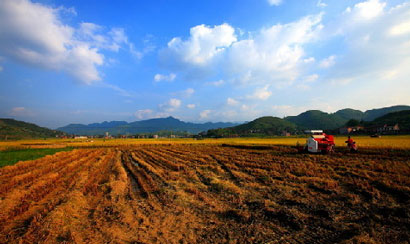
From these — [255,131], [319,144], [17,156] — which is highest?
[319,144]

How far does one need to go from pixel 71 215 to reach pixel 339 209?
944cm

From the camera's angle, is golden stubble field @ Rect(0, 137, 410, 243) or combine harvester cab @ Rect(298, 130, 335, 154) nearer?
golden stubble field @ Rect(0, 137, 410, 243)

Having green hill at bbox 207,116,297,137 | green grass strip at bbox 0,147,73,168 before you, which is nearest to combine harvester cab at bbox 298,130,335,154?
green grass strip at bbox 0,147,73,168

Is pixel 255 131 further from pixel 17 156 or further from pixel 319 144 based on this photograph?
pixel 17 156

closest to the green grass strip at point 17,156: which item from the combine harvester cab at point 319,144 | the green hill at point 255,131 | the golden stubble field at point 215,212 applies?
the golden stubble field at point 215,212

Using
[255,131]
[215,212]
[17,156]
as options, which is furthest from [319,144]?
[255,131]

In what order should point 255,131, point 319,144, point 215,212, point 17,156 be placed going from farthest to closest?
point 255,131
point 17,156
point 319,144
point 215,212

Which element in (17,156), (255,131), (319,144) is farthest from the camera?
(255,131)

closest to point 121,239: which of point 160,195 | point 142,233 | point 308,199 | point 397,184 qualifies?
point 142,233

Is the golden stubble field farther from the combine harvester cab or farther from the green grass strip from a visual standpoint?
the green grass strip

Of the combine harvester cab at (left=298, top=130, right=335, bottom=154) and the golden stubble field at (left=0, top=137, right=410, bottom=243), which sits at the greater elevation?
the combine harvester cab at (left=298, top=130, right=335, bottom=154)

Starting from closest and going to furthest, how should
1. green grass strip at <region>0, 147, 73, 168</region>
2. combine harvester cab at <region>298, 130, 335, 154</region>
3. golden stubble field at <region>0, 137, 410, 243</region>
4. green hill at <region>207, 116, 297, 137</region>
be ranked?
golden stubble field at <region>0, 137, 410, 243</region> → combine harvester cab at <region>298, 130, 335, 154</region> → green grass strip at <region>0, 147, 73, 168</region> → green hill at <region>207, 116, 297, 137</region>

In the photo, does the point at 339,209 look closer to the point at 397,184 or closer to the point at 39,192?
the point at 397,184

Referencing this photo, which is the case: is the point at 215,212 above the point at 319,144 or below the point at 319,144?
below
